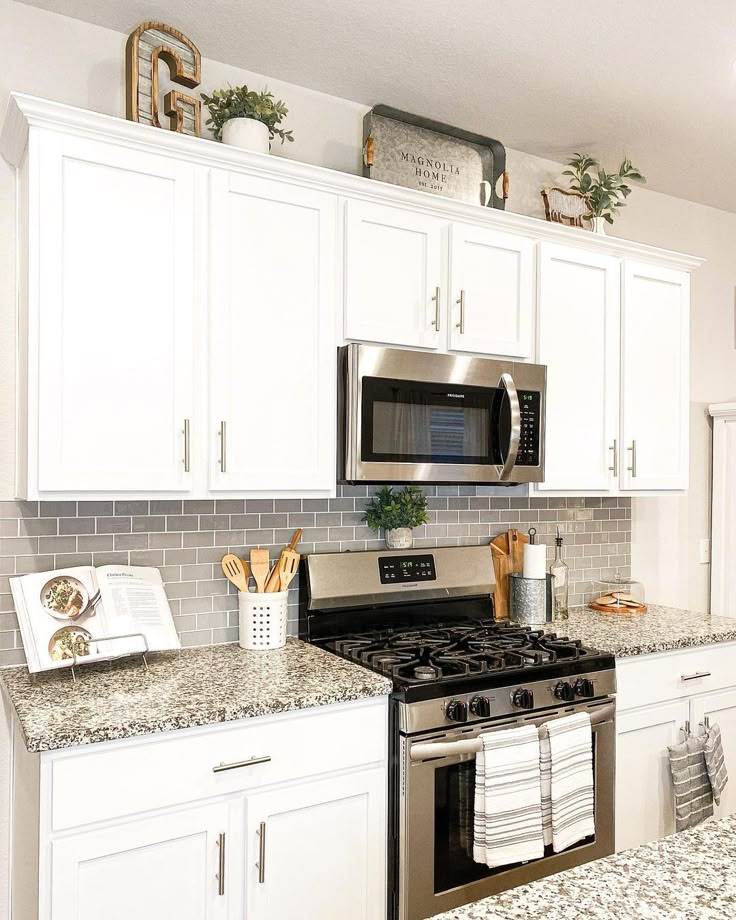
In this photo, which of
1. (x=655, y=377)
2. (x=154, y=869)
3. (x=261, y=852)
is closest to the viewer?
(x=154, y=869)

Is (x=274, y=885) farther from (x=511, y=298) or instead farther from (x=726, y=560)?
(x=726, y=560)

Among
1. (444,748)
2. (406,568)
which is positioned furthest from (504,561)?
(444,748)

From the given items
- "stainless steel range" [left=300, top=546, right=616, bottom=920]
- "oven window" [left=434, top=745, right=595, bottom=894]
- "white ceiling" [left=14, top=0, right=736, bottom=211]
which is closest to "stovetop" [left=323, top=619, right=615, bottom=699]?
"stainless steel range" [left=300, top=546, right=616, bottom=920]

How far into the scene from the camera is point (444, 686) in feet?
6.72

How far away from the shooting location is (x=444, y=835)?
6.73ft

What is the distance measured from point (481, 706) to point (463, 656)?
0.68 ft

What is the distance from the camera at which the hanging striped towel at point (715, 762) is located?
8.76 ft

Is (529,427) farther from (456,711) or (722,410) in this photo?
(722,410)

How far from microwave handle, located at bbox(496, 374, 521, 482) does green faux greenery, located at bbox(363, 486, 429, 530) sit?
302mm

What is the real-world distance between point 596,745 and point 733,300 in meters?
2.47

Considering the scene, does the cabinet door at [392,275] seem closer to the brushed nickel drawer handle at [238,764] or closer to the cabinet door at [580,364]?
the cabinet door at [580,364]

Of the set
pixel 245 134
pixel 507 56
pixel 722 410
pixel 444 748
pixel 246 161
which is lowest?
pixel 444 748

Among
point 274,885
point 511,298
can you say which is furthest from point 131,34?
point 274,885

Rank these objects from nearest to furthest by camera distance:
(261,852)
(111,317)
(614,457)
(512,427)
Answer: (261,852) → (111,317) → (512,427) → (614,457)
